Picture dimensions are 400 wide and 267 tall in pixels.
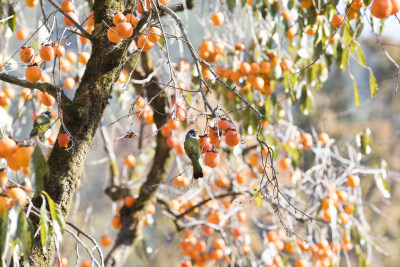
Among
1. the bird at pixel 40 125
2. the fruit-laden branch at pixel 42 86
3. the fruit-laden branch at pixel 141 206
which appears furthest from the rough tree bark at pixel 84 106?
the fruit-laden branch at pixel 141 206

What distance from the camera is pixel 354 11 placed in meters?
1.64

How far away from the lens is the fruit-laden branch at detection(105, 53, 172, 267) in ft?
7.64

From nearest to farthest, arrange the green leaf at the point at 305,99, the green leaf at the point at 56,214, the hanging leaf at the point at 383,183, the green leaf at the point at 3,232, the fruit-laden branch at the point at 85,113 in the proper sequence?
1. the green leaf at the point at 3,232
2. the green leaf at the point at 56,214
3. the fruit-laden branch at the point at 85,113
4. the green leaf at the point at 305,99
5. the hanging leaf at the point at 383,183

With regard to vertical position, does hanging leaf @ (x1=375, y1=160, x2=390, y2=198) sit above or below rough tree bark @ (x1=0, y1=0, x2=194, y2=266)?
below

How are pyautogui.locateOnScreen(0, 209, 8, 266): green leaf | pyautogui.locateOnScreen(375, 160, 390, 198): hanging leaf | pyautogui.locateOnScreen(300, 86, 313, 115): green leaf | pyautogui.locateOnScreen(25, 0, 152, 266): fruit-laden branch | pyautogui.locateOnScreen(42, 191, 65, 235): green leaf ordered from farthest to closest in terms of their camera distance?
pyautogui.locateOnScreen(375, 160, 390, 198): hanging leaf < pyautogui.locateOnScreen(300, 86, 313, 115): green leaf < pyautogui.locateOnScreen(25, 0, 152, 266): fruit-laden branch < pyautogui.locateOnScreen(42, 191, 65, 235): green leaf < pyautogui.locateOnScreen(0, 209, 8, 266): green leaf

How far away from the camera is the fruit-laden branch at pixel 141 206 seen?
2.33 m

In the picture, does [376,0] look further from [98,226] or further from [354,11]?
[98,226]

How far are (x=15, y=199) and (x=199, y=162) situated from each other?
34 centimetres

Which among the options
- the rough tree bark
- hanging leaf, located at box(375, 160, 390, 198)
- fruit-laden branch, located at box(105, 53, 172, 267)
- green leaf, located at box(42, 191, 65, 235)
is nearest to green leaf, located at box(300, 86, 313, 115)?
hanging leaf, located at box(375, 160, 390, 198)

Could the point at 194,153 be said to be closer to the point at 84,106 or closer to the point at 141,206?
the point at 84,106

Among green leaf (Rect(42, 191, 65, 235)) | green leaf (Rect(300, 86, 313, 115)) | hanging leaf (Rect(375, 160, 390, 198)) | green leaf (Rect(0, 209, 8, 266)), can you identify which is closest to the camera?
green leaf (Rect(0, 209, 8, 266))

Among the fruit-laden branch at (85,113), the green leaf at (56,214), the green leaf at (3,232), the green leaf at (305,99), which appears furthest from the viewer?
the green leaf at (305,99)

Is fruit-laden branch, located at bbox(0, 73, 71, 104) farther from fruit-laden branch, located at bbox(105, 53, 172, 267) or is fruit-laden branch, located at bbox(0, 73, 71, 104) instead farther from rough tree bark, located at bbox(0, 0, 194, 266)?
fruit-laden branch, located at bbox(105, 53, 172, 267)

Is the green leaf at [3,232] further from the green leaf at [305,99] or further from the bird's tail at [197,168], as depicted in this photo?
the green leaf at [305,99]
